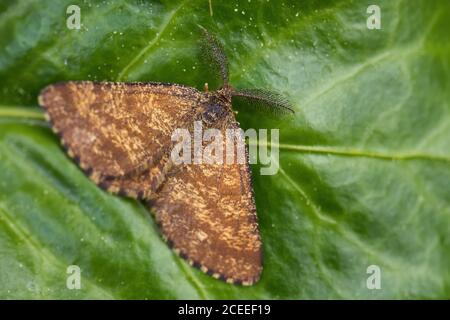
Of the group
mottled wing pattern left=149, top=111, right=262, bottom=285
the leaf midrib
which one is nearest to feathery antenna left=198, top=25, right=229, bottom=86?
mottled wing pattern left=149, top=111, right=262, bottom=285

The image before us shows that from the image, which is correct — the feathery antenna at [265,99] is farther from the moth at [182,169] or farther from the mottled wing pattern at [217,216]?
the mottled wing pattern at [217,216]

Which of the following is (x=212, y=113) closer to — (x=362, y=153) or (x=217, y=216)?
(x=217, y=216)

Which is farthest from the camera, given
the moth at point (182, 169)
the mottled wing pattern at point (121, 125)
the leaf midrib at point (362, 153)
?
the leaf midrib at point (362, 153)

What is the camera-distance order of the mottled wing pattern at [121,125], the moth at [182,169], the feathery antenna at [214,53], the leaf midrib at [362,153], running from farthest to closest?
1. the leaf midrib at [362,153]
2. the feathery antenna at [214,53]
3. the moth at [182,169]
4. the mottled wing pattern at [121,125]

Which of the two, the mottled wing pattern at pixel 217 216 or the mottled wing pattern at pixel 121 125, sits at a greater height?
the mottled wing pattern at pixel 121 125

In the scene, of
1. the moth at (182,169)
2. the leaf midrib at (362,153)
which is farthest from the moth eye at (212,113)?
the leaf midrib at (362,153)

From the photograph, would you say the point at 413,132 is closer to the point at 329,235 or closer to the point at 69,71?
the point at 329,235

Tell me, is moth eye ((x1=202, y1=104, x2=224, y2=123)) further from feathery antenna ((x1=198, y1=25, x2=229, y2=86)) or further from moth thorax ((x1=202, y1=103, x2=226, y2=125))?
feathery antenna ((x1=198, y1=25, x2=229, y2=86))
